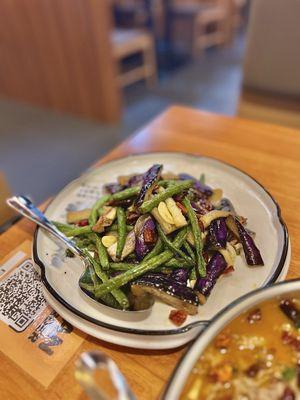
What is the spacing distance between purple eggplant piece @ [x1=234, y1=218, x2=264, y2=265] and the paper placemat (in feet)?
1.33

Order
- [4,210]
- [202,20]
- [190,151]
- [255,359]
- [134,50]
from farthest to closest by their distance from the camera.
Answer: [202,20]
[134,50]
[190,151]
[4,210]
[255,359]

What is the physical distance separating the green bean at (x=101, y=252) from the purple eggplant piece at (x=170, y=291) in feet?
0.36

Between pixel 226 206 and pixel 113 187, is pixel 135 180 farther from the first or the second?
pixel 226 206

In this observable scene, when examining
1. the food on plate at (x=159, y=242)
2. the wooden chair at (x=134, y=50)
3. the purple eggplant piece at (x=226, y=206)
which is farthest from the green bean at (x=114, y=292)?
the wooden chair at (x=134, y=50)

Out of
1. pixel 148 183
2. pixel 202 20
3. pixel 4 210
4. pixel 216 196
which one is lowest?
pixel 202 20

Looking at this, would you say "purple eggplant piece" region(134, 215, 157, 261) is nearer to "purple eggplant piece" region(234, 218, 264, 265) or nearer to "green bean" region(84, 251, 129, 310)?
"green bean" region(84, 251, 129, 310)

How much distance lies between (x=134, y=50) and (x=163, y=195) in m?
3.32

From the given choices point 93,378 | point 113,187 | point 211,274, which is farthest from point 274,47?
point 93,378

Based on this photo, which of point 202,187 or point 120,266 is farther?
point 202,187

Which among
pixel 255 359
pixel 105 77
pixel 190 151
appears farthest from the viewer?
pixel 105 77

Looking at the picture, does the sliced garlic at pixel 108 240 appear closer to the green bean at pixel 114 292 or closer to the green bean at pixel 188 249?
the green bean at pixel 114 292

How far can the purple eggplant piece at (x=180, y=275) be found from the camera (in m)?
0.73

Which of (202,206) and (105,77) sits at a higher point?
(202,206)

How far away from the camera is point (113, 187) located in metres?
1.04
